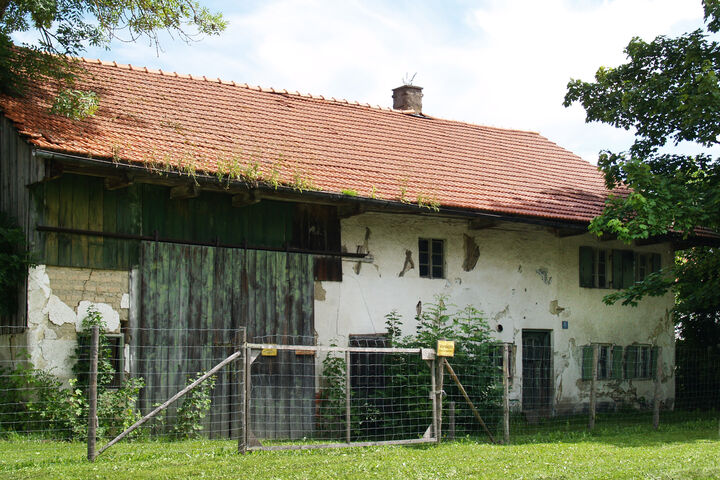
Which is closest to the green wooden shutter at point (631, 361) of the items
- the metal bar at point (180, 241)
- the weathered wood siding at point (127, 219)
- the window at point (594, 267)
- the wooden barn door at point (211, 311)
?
the window at point (594, 267)

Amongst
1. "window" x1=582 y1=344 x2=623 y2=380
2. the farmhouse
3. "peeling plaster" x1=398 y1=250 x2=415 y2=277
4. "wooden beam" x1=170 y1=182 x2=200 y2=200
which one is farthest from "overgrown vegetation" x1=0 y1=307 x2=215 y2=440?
"window" x1=582 y1=344 x2=623 y2=380

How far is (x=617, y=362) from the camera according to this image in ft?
63.3

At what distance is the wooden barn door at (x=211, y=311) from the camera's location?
13219 millimetres

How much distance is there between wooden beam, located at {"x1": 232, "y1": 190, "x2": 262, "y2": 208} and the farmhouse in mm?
34

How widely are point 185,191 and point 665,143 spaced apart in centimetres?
990

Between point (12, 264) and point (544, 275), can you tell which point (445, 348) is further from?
point (544, 275)

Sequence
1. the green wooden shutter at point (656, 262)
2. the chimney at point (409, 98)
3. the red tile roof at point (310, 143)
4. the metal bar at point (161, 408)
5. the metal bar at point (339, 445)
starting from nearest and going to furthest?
the metal bar at point (161, 408)
the metal bar at point (339, 445)
the red tile roof at point (310, 143)
the green wooden shutter at point (656, 262)
the chimney at point (409, 98)

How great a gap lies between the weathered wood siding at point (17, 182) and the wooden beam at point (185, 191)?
6.60 ft

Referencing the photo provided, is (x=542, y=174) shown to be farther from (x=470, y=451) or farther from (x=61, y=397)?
(x=61, y=397)

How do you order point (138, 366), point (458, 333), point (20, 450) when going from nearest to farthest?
point (20, 450), point (138, 366), point (458, 333)

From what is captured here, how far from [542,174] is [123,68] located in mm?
9654

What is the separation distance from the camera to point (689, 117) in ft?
51.5

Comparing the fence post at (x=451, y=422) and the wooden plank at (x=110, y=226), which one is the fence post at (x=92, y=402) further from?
the fence post at (x=451, y=422)

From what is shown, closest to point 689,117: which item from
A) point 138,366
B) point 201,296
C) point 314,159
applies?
point 314,159
